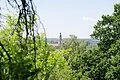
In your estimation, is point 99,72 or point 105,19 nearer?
point 99,72

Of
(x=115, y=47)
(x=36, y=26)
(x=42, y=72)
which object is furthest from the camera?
(x=115, y=47)

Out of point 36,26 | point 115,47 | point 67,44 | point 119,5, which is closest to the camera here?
point 36,26

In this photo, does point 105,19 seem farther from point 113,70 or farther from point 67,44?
point 67,44

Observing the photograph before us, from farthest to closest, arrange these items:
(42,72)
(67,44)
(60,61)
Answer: (67,44), (60,61), (42,72)

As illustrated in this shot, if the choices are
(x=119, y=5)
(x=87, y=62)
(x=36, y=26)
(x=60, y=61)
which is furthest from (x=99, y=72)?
(x=36, y=26)

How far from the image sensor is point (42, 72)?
17281 millimetres

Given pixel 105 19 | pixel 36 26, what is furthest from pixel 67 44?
pixel 36 26

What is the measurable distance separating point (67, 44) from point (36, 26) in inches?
2897

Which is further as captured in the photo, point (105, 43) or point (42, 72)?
point (105, 43)

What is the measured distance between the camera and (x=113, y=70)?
28109 millimetres

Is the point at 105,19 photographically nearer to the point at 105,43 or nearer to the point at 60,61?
the point at 105,43

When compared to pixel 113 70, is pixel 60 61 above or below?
above

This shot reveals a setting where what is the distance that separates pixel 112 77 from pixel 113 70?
0.70 m

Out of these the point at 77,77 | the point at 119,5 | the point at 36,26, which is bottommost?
the point at 77,77
